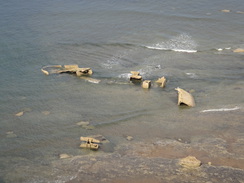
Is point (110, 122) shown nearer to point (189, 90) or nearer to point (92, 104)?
point (92, 104)

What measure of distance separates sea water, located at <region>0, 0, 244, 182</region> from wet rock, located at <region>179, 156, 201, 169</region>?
7.30 ft

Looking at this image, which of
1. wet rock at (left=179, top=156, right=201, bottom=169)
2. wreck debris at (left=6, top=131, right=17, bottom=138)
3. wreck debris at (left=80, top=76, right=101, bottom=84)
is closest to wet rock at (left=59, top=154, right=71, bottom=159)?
wreck debris at (left=6, top=131, right=17, bottom=138)

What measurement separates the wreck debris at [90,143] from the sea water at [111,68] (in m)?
0.34

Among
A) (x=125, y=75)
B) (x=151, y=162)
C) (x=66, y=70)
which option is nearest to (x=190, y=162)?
(x=151, y=162)

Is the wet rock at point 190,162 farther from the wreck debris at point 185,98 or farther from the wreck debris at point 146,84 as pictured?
the wreck debris at point 146,84

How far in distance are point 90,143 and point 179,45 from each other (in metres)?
14.5

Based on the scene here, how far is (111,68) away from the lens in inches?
965

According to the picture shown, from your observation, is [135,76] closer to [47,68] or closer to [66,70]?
[66,70]

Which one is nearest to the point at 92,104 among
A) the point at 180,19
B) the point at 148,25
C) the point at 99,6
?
the point at 148,25

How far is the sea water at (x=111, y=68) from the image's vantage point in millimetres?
17812

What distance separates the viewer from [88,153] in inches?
634

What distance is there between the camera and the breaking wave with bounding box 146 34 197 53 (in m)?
27.6

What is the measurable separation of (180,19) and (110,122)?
60.0 feet

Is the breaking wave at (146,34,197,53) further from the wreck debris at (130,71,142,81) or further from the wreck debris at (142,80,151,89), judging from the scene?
the wreck debris at (142,80,151,89)
